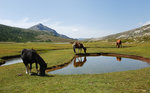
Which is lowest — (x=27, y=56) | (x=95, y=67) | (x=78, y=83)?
(x=95, y=67)

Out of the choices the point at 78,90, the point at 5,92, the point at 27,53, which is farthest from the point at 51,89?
the point at 27,53

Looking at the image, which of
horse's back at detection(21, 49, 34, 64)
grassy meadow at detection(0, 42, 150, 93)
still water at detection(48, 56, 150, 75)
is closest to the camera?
grassy meadow at detection(0, 42, 150, 93)

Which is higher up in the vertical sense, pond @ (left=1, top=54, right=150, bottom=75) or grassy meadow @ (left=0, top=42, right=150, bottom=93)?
grassy meadow @ (left=0, top=42, right=150, bottom=93)

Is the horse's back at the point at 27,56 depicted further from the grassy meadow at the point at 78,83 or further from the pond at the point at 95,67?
the pond at the point at 95,67

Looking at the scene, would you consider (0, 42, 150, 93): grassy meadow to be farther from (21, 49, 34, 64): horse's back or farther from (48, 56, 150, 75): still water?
(48, 56, 150, 75): still water

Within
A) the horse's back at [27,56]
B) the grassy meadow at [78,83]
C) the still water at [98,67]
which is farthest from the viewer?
the still water at [98,67]

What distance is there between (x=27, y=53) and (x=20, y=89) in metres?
7.11

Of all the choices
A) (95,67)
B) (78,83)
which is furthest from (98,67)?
(78,83)

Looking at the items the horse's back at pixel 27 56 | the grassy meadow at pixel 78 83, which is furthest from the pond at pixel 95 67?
the horse's back at pixel 27 56

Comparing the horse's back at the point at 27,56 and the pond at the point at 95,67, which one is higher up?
the horse's back at the point at 27,56

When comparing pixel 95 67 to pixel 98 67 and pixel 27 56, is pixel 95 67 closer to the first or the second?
pixel 98 67

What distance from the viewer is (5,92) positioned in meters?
10.8

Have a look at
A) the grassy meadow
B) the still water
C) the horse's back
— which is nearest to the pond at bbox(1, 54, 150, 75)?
the still water

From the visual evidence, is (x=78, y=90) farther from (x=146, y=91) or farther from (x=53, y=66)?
(x=53, y=66)
